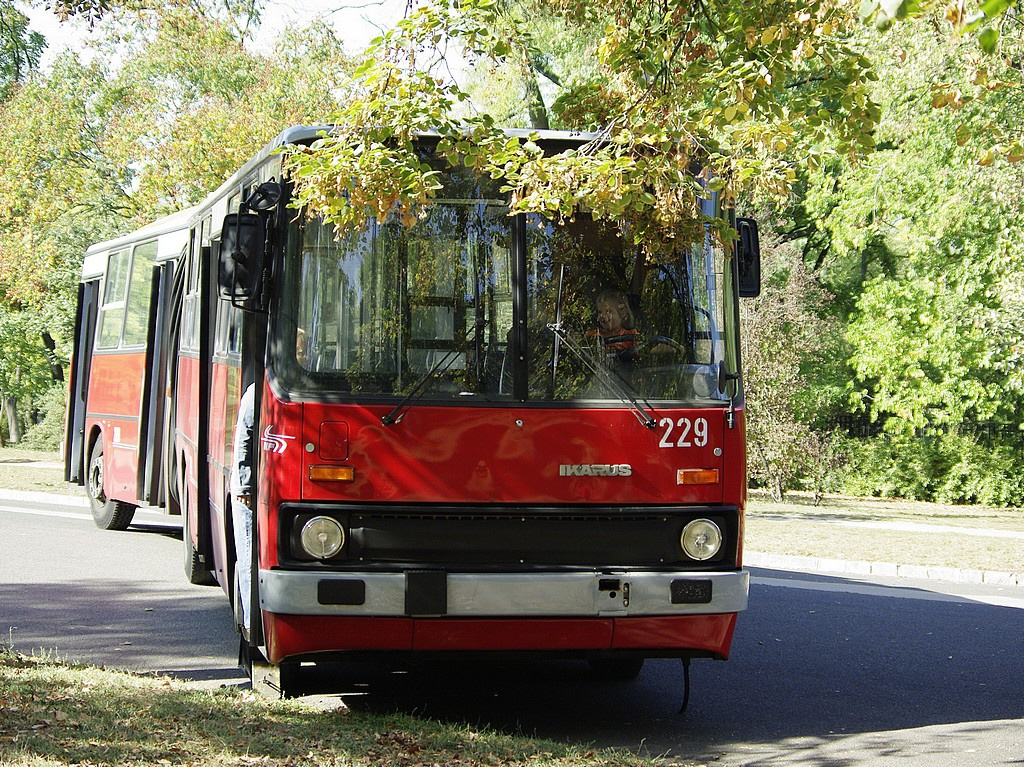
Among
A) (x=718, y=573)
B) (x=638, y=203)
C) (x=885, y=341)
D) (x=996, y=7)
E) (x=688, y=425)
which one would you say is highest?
(x=885, y=341)

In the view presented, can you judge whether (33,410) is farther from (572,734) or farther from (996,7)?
(996,7)

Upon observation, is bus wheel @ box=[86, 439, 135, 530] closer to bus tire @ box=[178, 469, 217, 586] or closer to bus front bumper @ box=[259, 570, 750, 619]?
bus tire @ box=[178, 469, 217, 586]

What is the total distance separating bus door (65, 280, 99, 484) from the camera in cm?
1661

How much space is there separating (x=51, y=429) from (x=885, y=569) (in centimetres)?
3788

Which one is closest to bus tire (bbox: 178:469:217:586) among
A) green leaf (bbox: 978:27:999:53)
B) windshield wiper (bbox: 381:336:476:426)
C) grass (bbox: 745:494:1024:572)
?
windshield wiper (bbox: 381:336:476:426)

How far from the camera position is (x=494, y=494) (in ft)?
21.6

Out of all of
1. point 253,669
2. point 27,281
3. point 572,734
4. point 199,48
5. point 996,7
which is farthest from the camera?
point 27,281

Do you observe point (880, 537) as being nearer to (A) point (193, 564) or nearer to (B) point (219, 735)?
(A) point (193, 564)

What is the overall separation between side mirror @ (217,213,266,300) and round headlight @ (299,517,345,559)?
1.20 metres

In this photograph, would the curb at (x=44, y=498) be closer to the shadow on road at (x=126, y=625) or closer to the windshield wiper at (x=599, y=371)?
the shadow on road at (x=126, y=625)

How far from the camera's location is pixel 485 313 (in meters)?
6.75

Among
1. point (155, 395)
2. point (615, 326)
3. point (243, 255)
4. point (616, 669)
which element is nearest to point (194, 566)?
point (155, 395)

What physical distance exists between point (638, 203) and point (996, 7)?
3970mm

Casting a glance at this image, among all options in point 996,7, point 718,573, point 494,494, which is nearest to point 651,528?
point 718,573
